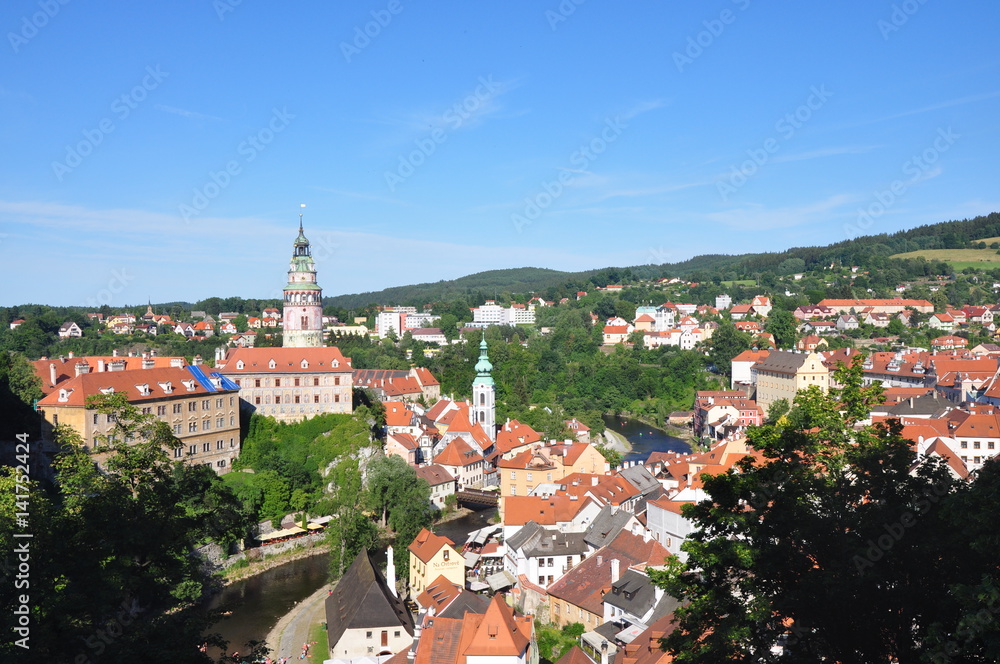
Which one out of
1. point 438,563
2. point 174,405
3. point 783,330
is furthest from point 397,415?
point 783,330

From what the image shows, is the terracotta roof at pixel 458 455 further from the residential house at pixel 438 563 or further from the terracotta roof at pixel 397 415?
the residential house at pixel 438 563

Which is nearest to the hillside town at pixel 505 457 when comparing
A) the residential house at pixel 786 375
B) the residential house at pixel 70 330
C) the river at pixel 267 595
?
the residential house at pixel 786 375

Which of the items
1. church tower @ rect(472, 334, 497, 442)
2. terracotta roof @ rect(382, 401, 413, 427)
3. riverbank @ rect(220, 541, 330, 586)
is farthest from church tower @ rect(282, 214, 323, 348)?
riverbank @ rect(220, 541, 330, 586)

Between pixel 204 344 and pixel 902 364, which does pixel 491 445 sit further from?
pixel 204 344

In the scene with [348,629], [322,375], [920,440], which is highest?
[322,375]

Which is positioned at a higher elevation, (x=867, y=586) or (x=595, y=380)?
(x=867, y=586)

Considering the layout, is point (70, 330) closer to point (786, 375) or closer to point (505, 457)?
point (505, 457)

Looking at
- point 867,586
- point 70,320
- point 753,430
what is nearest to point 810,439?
point 753,430
